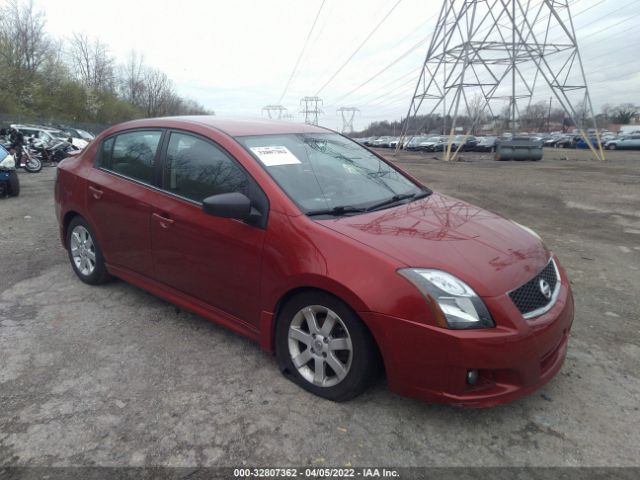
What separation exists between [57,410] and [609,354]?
3.65 meters

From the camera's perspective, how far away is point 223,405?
112 inches

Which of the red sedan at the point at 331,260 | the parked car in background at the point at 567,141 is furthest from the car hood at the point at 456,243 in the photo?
the parked car in background at the point at 567,141

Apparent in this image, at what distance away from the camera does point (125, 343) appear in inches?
141

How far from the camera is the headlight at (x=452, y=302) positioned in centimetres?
246

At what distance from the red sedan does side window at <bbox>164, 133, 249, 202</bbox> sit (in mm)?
11

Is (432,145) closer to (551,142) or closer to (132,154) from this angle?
(551,142)

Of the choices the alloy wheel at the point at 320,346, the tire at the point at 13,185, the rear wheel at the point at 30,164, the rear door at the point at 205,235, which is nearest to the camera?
the alloy wheel at the point at 320,346

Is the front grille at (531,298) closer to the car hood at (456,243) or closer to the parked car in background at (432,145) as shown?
the car hood at (456,243)

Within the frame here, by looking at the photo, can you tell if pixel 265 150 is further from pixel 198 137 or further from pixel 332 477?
pixel 332 477

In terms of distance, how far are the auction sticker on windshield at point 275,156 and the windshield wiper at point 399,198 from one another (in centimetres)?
65

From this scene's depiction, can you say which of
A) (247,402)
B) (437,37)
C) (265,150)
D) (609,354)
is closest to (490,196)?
(609,354)

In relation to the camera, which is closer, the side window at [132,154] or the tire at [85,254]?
the side window at [132,154]

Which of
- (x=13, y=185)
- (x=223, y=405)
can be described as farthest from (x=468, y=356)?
(x=13, y=185)

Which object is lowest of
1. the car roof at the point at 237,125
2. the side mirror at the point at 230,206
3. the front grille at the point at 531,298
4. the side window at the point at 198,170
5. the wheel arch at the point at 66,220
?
the front grille at the point at 531,298
